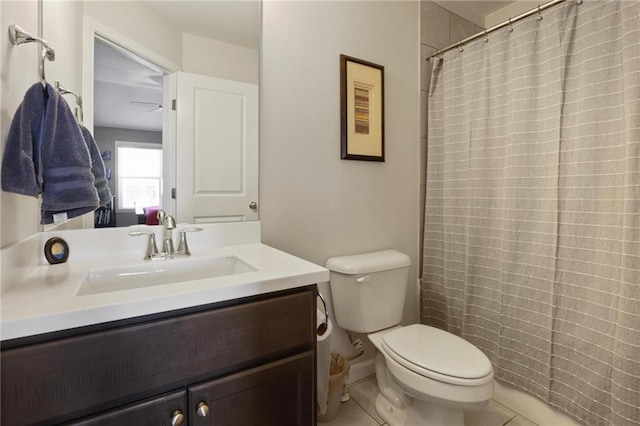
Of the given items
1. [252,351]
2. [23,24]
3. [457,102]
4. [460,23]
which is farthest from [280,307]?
[460,23]

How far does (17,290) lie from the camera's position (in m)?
0.77

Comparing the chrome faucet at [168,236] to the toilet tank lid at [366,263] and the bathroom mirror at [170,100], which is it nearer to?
the bathroom mirror at [170,100]

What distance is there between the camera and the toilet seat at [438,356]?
3.72 feet

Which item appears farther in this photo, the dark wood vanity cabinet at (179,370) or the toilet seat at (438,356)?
the toilet seat at (438,356)

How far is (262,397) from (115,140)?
1036 mm

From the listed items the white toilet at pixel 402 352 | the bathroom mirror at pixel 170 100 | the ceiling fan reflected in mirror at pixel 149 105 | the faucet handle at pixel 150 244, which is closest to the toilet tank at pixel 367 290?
the white toilet at pixel 402 352

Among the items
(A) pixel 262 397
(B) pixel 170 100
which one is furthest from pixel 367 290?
(B) pixel 170 100

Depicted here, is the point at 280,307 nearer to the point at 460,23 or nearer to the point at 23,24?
the point at 23,24

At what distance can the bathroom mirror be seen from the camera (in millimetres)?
1143

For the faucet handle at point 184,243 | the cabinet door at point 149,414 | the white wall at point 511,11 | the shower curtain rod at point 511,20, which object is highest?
the white wall at point 511,11

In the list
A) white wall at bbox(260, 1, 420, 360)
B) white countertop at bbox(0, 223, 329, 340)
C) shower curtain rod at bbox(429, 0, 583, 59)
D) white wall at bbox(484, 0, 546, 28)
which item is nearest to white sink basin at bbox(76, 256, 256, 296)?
white countertop at bbox(0, 223, 329, 340)

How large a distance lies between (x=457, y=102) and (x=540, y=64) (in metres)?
0.43

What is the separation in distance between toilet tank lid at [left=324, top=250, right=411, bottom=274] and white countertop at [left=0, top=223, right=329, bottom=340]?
52 centimetres

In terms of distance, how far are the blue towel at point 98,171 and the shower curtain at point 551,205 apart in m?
1.70
